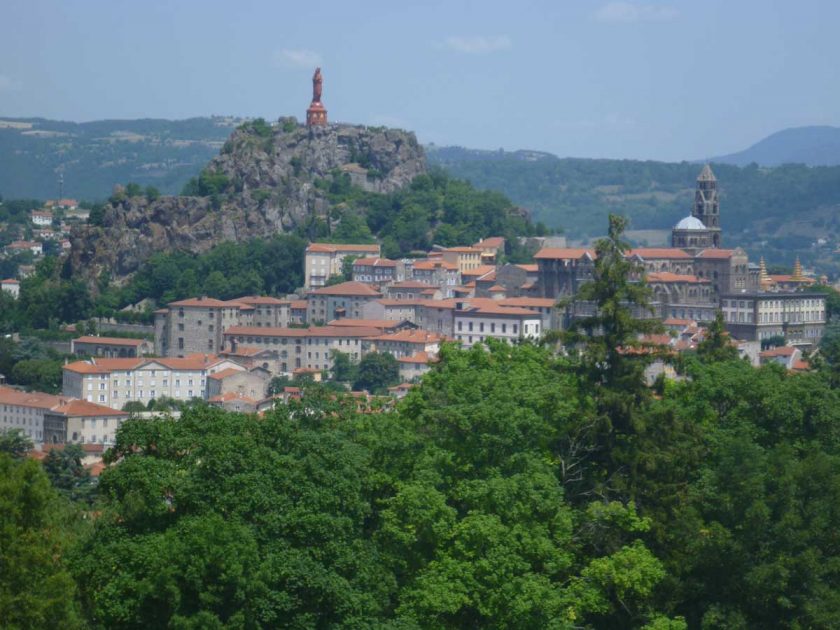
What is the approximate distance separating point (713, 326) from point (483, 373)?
806 inches

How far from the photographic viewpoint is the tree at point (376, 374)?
92.2 meters

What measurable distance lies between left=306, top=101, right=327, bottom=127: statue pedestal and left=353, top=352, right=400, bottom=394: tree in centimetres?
4251

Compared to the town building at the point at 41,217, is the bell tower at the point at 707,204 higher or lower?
higher

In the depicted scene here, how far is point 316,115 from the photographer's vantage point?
13350 centimetres

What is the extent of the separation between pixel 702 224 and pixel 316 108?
3447cm

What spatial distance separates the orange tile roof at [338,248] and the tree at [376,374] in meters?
20.2

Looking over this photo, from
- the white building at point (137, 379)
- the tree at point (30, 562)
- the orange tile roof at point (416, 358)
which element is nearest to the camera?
the tree at point (30, 562)

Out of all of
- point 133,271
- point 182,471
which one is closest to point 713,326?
point 182,471

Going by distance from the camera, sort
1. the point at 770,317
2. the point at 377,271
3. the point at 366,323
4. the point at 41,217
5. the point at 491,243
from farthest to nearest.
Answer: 1. the point at 41,217
2. the point at 491,243
3. the point at 377,271
4. the point at 366,323
5. the point at 770,317

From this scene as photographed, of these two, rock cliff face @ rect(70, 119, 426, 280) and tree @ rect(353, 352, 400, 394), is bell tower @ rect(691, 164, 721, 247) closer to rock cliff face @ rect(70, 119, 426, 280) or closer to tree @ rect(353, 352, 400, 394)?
rock cliff face @ rect(70, 119, 426, 280)

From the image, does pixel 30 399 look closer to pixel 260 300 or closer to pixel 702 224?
pixel 260 300

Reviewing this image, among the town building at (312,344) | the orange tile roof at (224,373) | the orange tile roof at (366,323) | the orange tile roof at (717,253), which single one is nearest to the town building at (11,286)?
the orange tile roof at (366,323)

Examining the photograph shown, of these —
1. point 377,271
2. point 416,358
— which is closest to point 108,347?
point 377,271

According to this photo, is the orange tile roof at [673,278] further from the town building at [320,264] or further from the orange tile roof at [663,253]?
the town building at [320,264]
